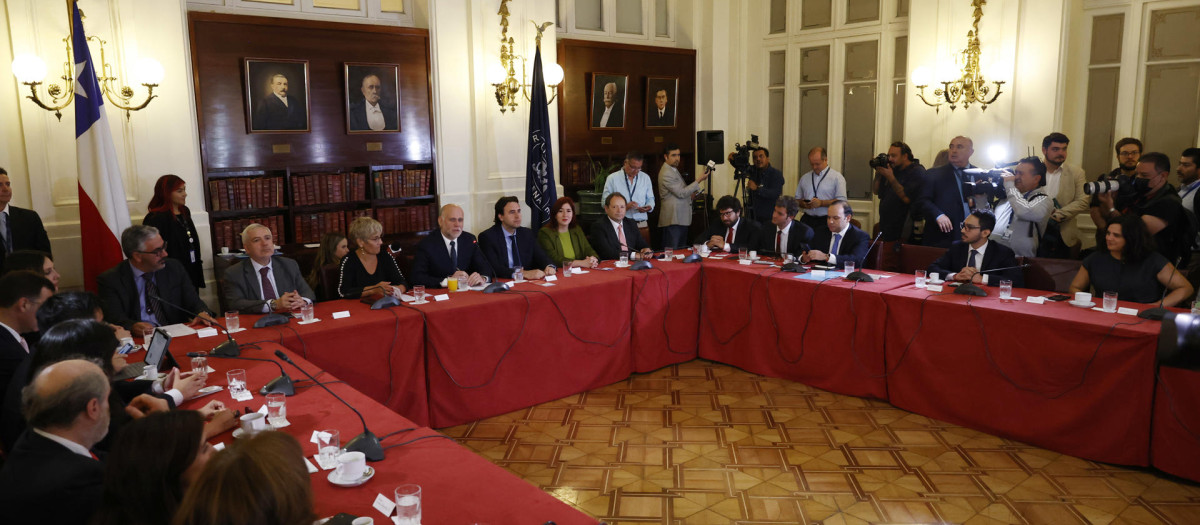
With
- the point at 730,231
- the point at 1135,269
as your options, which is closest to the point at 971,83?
the point at 730,231

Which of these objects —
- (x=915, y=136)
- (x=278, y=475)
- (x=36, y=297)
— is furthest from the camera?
(x=915, y=136)

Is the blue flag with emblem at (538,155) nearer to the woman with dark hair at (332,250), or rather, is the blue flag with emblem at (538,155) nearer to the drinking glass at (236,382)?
the woman with dark hair at (332,250)

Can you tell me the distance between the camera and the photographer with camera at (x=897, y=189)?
6609mm

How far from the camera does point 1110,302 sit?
3939mm

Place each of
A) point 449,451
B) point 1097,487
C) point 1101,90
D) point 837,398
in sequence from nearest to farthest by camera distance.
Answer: point 449,451 → point 1097,487 → point 837,398 → point 1101,90

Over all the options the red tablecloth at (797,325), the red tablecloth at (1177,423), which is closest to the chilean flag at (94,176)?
the red tablecloth at (797,325)

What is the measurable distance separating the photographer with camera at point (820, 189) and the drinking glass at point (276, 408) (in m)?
5.41

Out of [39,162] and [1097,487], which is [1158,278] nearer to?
[1097,487]

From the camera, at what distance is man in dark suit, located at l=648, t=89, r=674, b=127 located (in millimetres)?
8680

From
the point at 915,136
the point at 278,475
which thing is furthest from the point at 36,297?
the point at 915,136

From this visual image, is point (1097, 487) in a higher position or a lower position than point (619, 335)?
lower

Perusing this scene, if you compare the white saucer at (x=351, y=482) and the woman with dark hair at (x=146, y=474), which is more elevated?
the woman with dark hair at (x=146, y=474)

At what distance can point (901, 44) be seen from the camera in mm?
7887

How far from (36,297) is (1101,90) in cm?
764
